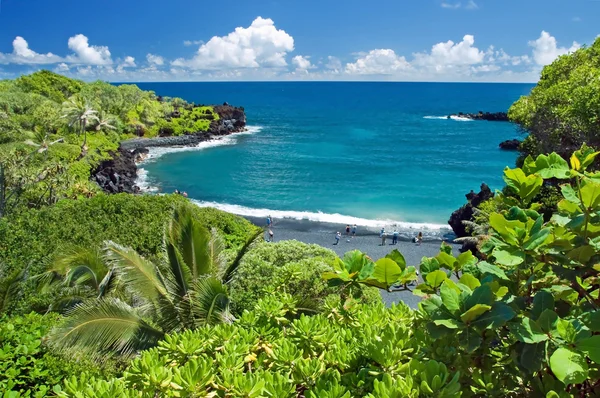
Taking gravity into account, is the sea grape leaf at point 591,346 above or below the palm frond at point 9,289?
above

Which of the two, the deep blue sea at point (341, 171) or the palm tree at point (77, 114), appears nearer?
the deep blue sea at point (341, 171)

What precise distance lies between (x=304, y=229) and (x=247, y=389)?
25.3 m

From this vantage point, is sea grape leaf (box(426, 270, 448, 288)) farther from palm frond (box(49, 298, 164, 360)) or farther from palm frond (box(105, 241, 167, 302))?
palm frond (box(105, 241, 167, 302))

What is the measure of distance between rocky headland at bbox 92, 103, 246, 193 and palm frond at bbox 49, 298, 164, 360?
29039mm

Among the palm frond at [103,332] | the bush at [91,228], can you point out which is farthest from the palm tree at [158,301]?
the bush at [91,228]

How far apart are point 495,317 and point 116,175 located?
125 ft

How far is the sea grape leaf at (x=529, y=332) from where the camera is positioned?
1848 millimetres

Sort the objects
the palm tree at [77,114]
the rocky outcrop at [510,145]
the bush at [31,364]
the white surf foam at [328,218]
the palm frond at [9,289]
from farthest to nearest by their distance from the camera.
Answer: the rocky outcrop at [510,145] < the palm tree at [77,114] < the white surf foam at [328,218] < the palm frond at [9,289] < the bush at [31,364]

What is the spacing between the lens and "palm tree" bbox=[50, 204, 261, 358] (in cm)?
607

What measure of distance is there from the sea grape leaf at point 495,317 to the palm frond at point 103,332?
5.59 m

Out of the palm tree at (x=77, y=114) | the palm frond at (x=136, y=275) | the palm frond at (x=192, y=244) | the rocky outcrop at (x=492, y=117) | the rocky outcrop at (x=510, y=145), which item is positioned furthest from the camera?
the rocky outcrop at (x=492, y=117)

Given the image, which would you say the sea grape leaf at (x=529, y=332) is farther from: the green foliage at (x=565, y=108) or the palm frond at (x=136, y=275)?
the green foliage at (x=565, y=108)

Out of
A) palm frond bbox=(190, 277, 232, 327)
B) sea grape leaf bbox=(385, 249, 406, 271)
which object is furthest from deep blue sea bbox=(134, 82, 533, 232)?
sea grape leaf bbox=(385, 249, 406, 271)

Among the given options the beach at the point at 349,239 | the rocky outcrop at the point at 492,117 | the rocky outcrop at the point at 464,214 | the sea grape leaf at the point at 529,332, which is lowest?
the beach at the point at 349,239
